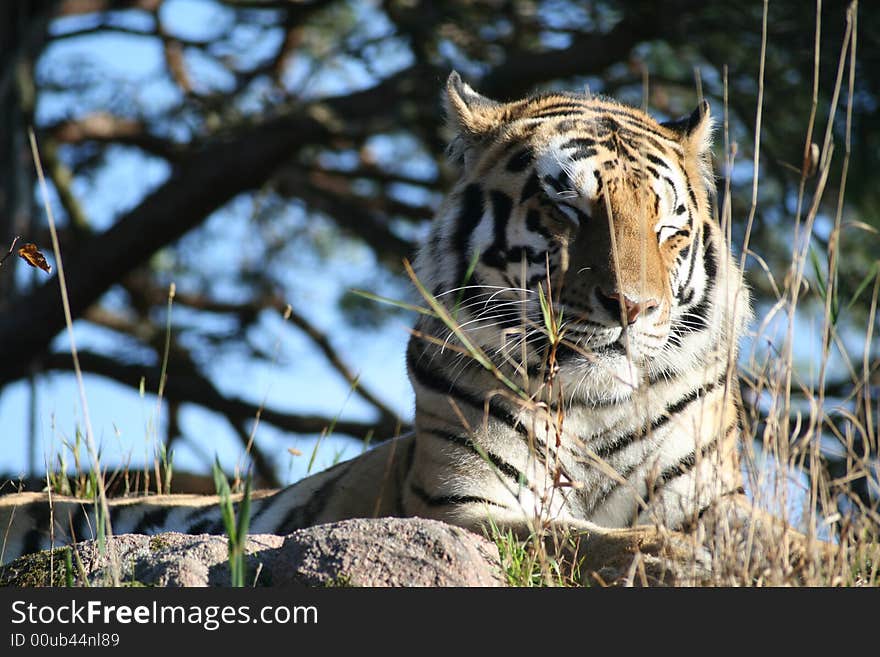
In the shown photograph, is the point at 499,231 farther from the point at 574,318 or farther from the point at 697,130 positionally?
the point at 697,130

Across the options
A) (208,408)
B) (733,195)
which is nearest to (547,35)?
(733,195)

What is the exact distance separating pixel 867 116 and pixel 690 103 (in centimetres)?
229

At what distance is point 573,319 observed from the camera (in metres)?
3.40

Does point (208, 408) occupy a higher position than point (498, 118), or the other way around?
point (208, 408)

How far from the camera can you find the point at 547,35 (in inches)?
370

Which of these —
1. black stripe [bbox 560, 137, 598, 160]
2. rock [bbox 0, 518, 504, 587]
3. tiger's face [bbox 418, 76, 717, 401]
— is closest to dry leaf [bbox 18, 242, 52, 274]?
rock [bbox 0, 518, 504, 587]

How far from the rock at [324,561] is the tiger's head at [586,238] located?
2.88ft

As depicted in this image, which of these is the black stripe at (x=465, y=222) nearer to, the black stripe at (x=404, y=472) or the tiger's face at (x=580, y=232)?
the tiger's face at (x=580, y=232)

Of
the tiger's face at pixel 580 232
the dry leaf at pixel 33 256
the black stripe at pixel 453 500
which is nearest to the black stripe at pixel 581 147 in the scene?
the tiger's face at pixel 580 232

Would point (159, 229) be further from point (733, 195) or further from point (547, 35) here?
point (733, 195)

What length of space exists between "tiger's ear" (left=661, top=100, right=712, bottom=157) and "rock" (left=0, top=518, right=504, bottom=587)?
6.24 ft

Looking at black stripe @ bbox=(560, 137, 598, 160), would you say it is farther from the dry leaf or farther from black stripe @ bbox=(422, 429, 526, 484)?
the dry leaf

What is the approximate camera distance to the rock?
8.11 feet

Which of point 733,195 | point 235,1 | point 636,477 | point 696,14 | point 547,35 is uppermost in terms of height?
point 235,1
